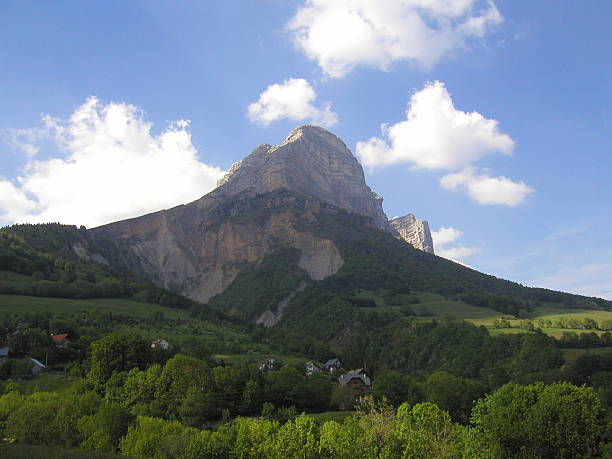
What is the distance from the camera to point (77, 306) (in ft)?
405

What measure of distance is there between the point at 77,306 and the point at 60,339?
33.6 metres

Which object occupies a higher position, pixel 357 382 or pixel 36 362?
pixel 36 362

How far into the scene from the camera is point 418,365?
129500 mm

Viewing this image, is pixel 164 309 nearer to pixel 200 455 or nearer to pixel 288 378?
pixel 288 378

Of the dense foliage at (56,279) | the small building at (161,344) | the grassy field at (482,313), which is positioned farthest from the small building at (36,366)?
the grassy field at (482,313)

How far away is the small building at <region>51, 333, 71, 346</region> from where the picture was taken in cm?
9057

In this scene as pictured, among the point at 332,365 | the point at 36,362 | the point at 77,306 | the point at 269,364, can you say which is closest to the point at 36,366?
the point at 36,362

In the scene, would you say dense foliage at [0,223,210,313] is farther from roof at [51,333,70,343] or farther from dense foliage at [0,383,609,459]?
dense foliage at [0,383,609,459]

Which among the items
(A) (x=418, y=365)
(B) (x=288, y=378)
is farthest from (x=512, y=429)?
(A) (x=418, y=365)

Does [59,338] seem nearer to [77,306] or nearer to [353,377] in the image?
[77,306]

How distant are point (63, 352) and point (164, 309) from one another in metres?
58.7

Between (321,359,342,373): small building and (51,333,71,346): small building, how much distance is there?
53.1m

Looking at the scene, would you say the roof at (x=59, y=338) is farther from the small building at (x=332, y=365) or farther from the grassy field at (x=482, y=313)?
the grassy field at (x=482, y=313)

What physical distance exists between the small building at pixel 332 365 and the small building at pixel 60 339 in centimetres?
5310
